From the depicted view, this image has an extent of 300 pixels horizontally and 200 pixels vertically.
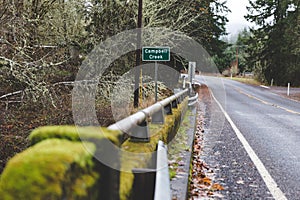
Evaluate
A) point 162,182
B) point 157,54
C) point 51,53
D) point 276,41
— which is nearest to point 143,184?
point 162,182

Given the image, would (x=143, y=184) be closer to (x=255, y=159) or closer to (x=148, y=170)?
(x=148, y=170)

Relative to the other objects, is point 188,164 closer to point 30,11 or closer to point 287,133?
point 287,133

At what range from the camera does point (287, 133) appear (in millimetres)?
9789

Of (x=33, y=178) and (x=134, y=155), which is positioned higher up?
(x=33, y=178)

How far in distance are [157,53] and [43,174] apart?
32.6ft

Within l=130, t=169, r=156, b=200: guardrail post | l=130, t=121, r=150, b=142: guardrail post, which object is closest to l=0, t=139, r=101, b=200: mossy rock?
l=130, t=169, r=156, b=200: guardrail post

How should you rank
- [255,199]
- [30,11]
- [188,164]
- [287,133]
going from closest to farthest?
[255,199] < [188,164] < [287,133] < [30,11]

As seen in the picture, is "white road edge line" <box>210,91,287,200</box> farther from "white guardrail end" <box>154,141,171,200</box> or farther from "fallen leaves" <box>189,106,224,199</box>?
"white guardrail end" <box>154,141,171,200</box>

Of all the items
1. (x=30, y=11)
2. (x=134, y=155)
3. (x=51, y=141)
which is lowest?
(x=134, y=155)

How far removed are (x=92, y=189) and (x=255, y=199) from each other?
3327mm

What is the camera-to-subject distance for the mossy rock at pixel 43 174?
123 cm

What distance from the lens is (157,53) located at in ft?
36.2

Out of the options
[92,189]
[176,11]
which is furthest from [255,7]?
[92,189]

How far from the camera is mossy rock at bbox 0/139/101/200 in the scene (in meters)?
1.23
